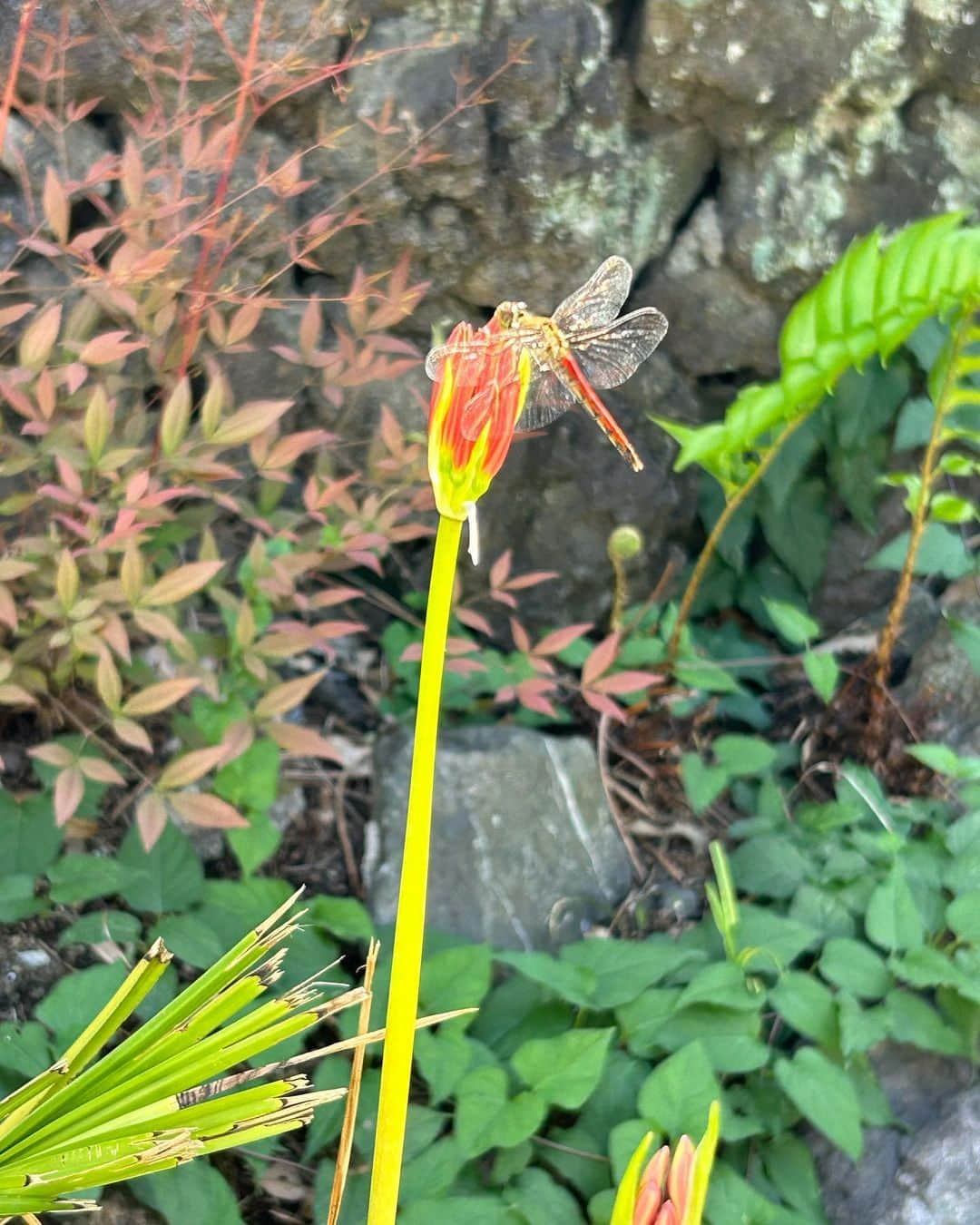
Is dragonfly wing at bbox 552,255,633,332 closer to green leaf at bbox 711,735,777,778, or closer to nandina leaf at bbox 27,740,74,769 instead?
nandina leaf at bbox 27,740,74,769

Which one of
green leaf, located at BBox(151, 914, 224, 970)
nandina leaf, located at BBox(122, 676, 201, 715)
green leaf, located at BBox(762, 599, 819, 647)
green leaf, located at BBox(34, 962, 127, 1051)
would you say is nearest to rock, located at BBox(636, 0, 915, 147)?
green leaf, located at BBox(762, 599, 819, 647)

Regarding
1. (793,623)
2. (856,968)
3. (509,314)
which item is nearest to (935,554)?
(793,623)

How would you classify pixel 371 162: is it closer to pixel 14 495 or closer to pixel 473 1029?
pixel 14 495

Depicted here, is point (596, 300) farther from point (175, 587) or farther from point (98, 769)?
point (98, 769)

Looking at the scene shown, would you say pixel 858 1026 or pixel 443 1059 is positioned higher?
pixel 443 1059

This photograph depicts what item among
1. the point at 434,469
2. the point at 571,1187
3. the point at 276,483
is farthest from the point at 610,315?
the point at 571,1187

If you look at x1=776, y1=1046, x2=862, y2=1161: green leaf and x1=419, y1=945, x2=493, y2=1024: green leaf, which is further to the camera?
x1=419, y1=945, x2=493, y2=1024: green leaf
